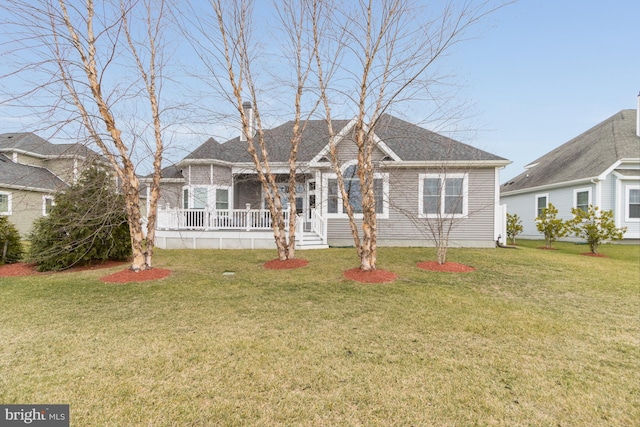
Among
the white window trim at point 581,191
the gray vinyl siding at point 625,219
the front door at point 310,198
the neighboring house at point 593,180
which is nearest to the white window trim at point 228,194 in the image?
the front door at point 310,198

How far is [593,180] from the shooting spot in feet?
44.9

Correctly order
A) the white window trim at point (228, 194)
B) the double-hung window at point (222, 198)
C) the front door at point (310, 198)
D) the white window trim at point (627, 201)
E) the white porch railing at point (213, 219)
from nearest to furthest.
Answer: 1. the white porch railing at point (213, 219)
2. the front door at point (310, 198)
3. the white window trim at point (228, 194)
4. the double-hung window at point (222, 198)
5. the white window trim at point (627, 201)

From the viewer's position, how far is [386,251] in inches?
395

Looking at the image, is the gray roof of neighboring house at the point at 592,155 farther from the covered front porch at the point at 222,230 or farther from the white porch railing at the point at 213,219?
the white porch railing at the point at 213,219

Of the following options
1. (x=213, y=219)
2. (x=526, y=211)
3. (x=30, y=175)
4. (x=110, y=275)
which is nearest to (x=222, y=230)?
(x=213, y=219)

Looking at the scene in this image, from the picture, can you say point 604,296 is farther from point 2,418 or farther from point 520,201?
point 520,201

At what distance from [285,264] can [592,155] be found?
19.3 metres

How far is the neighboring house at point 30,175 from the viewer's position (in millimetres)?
5879

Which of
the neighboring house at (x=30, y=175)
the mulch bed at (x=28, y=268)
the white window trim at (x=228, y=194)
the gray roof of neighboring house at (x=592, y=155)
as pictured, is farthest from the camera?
the gray roof of neighboring house at (x=592, y=155)

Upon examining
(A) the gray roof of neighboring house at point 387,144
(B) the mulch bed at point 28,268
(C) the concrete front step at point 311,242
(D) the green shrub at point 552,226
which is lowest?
(B) the mulch bed at point 28,268

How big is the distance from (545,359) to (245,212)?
10.0 m

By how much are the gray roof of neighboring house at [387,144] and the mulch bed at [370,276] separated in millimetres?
5594

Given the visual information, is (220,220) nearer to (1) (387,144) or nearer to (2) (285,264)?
(2) (285,264)

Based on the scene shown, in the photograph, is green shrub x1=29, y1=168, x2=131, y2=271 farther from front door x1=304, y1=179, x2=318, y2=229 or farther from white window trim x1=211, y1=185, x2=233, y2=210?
front door x1=304, y1=179, x2=318, y2=229
